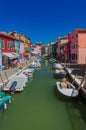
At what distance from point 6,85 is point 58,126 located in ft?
36.8

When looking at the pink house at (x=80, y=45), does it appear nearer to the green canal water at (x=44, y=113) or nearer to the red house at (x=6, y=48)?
the red house at (x=6, y=48)

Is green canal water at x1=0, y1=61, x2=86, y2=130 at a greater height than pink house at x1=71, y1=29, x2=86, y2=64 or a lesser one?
lesser

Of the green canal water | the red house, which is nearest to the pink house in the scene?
the red house

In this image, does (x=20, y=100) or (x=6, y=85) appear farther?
(x=6, y=85)

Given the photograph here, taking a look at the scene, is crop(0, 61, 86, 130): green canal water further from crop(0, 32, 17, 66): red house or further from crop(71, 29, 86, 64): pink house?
crop(71, 29, 86, 64): pink house

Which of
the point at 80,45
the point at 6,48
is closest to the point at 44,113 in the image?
the point at 6,48

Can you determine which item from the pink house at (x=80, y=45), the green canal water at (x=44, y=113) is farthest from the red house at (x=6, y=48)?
the green canal water at (x=44, y=113)

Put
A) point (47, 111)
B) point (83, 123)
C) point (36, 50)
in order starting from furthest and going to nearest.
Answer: point (36, 50) < point (47, 111) < point (83, 123)

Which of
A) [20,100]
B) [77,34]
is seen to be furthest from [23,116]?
[77,34]

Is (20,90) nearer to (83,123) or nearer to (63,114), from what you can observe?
(63,114)

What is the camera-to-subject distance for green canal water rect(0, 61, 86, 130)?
13.8 meters

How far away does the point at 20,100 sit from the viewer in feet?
66.2

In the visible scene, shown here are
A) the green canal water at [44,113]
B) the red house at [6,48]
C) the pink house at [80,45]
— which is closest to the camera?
the green canal water at [44,113]

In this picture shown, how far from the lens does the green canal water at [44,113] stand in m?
13.8
